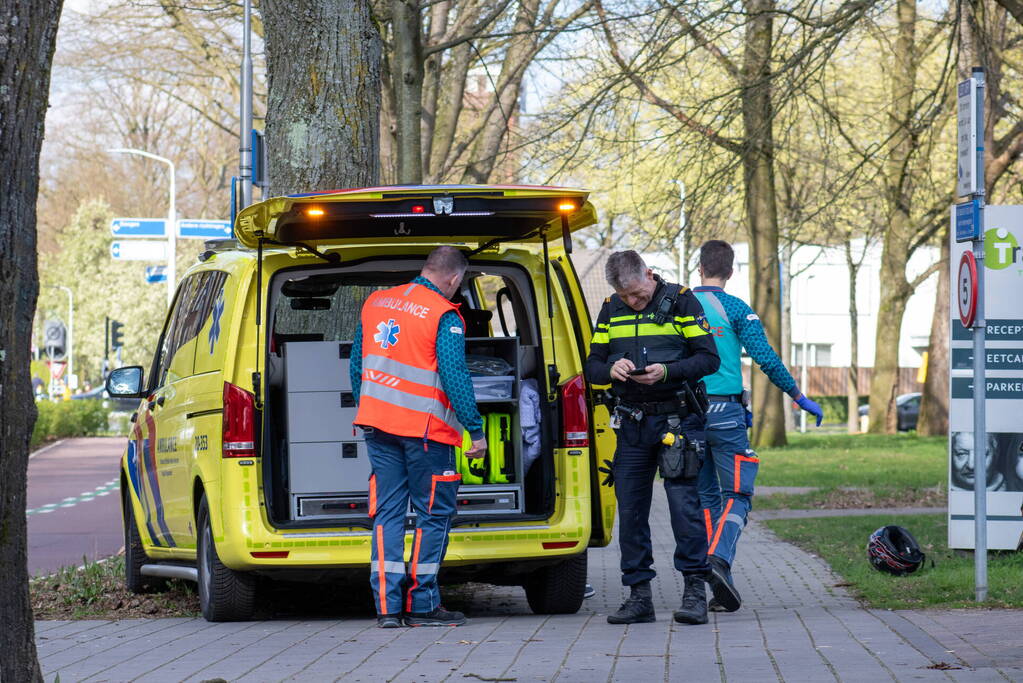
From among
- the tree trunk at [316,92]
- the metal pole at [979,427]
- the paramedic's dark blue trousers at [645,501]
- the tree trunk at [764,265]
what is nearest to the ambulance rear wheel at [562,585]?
the paramedic's dark blue trousers at [645,501]

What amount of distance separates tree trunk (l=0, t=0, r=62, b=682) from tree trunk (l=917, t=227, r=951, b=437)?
1122 inches

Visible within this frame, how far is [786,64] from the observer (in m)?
14.3

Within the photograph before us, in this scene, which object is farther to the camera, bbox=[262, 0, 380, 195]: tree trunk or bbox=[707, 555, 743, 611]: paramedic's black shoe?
bbox=[262, 0, 380, 195]: tree trunk

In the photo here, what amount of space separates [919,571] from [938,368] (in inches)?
908

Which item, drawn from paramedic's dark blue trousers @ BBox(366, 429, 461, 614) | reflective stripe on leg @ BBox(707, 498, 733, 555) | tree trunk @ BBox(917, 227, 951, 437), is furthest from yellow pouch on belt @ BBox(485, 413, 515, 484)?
tree trunk @ BBox(917, 227, 951, 437)

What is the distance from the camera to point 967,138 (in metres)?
7.89

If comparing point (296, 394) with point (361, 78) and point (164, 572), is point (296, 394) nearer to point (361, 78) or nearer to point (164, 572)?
point (164, 572)

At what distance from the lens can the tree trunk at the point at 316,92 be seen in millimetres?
10055

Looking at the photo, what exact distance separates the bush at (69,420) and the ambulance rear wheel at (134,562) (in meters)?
24.8

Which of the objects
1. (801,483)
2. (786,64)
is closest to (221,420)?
(786,64)

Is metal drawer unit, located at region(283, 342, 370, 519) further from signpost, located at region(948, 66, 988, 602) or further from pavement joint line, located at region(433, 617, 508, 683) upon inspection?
signpost, located at region(948, 66, 988, 602)

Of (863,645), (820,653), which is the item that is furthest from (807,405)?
(820,653)

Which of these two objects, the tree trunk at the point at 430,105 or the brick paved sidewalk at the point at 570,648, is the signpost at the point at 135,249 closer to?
the tree trunk at the point at 430,105

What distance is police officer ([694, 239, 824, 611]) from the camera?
826 centimetres
